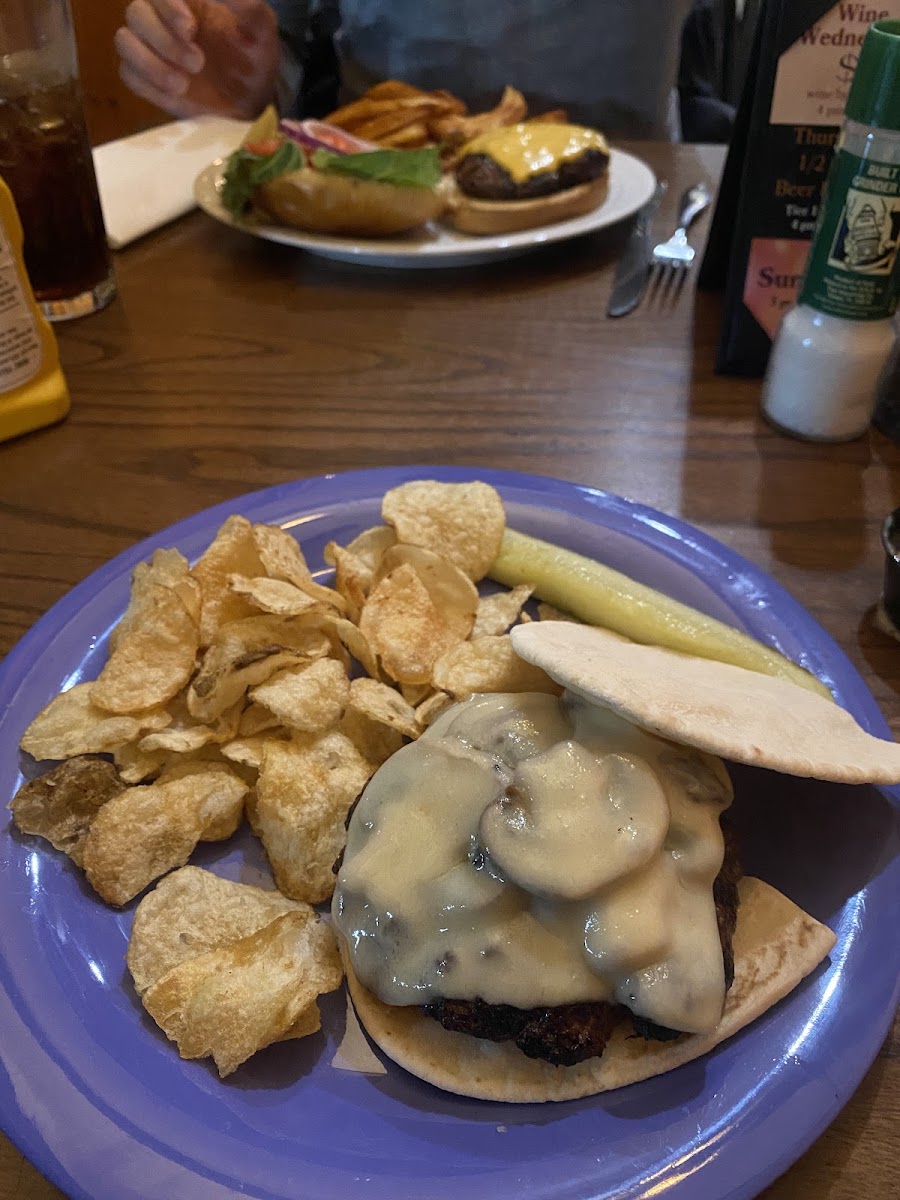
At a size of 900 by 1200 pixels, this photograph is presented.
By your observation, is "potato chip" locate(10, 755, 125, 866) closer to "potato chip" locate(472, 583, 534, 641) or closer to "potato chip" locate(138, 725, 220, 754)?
"potato chip" locate(138, 725, 220, 754)

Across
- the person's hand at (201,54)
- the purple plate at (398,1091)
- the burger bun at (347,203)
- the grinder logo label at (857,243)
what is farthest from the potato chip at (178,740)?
the person's hand at (201,54)

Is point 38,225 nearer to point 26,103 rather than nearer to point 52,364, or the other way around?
point 26,103

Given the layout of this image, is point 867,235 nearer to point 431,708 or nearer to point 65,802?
point 431,708

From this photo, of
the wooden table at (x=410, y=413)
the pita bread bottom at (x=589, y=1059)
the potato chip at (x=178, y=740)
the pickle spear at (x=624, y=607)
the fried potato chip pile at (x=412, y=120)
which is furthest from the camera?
the fried potato chip pile at (x=412, y=120)

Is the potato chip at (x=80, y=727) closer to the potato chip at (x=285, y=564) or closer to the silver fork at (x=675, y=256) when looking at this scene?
the potato chip at (x=285, y=564)

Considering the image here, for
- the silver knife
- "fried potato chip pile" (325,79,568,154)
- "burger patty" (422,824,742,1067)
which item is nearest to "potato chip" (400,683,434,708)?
"burger patty" (422,824,742,1067)

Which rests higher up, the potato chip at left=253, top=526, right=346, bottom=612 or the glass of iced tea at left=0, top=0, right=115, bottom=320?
the glass of iced tea at left=0, top=0, right=115, bottom=320

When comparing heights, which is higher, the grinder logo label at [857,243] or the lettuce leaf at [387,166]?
the grinder logo label at [857,243]

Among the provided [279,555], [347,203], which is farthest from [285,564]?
[347,203]
